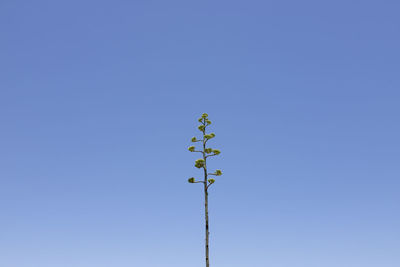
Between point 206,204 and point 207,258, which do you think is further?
point 206,204

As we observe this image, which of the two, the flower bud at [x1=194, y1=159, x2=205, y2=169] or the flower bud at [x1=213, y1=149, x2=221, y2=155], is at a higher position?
the flower bud at [x1=213, y1=149, x2=221, y2=155]

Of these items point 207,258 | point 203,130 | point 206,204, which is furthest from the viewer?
point 203,130

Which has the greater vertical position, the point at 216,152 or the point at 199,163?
the point at 216,152

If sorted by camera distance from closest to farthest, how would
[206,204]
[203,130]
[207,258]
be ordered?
[207,258] → [206,204] → [203,130]

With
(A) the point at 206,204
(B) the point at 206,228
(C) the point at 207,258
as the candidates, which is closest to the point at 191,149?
(A) the point at 206,204

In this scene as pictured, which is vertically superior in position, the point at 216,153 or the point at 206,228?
the point at 216,153

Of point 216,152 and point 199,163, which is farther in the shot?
point 216,152

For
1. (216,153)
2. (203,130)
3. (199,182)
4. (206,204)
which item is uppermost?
(203,130)

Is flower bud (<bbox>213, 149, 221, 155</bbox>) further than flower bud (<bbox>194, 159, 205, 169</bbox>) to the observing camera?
Yes

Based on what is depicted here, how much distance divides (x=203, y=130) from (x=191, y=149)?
1.50 meters

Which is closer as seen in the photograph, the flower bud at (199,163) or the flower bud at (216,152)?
the flower bud at (199,163)

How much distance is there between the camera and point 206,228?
2155 cm

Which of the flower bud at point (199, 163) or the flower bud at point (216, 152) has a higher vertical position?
the flower bud at point (216, 152)

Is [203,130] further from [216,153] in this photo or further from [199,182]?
[199,182]
